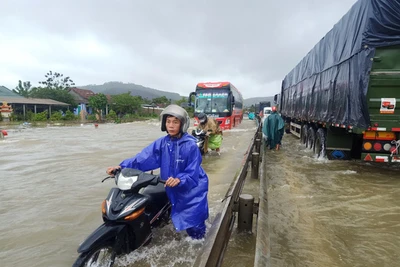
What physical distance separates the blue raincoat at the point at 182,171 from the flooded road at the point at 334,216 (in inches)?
40.2

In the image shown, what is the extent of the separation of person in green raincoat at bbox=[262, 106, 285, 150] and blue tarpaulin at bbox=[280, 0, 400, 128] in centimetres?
117

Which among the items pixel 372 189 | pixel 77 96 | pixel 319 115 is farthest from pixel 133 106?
pixel 372 189

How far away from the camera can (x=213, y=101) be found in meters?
17.1

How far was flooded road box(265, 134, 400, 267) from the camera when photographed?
116 inches

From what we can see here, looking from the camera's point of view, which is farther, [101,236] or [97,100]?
[97,100]

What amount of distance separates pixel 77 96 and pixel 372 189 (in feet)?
161

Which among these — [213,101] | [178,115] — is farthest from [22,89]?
[178,115]

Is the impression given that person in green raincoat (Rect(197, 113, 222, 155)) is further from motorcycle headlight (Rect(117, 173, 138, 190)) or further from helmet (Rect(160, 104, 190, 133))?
motorcycle headlight (Rect(117, 173, 138, 190))

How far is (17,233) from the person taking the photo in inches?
143

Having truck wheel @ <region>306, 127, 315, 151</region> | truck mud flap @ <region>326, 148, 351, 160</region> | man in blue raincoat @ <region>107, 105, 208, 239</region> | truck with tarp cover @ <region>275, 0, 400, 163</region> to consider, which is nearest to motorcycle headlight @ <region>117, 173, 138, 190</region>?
man in blue raincoat @ <region>107, 105, 208, 239</region>

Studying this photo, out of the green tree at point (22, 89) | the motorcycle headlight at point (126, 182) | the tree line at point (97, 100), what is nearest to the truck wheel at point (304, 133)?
the motorcycle headlight at point (126, 182)

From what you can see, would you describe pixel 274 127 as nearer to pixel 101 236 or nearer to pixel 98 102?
pixel 101 236

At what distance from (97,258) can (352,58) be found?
234 inches

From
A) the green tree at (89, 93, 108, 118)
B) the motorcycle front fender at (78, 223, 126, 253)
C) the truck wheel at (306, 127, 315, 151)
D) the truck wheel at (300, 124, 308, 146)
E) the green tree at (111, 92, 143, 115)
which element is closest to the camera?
the motorcycle front fender at (78, 223, 126, 253)
